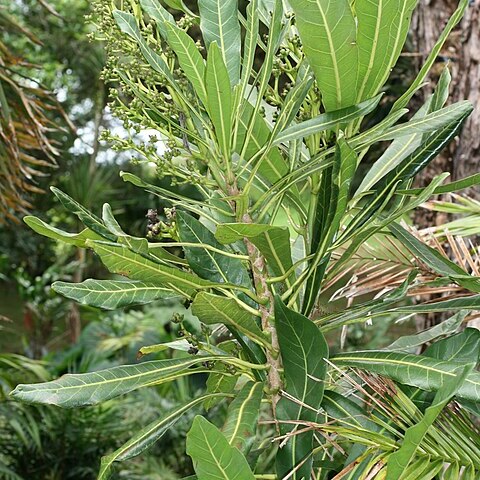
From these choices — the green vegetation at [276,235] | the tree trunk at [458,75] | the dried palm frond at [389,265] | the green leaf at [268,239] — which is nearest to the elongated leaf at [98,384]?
the green vegetation at [276,235]

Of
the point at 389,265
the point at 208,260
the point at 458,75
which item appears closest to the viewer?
the point at 208,260

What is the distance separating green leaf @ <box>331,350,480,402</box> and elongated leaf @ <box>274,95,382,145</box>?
8.9 inches

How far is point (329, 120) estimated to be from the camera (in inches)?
25.0

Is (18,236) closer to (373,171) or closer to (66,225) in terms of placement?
(66,225)

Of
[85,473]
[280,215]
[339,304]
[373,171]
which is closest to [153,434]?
[373,171]

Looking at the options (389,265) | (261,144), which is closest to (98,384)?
(261,144)

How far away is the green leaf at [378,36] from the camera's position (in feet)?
1.93

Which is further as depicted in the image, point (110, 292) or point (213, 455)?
point (110, 292)

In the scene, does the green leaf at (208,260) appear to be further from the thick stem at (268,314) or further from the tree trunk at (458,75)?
the tree trunk at (458,75)

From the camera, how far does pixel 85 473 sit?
135 inches

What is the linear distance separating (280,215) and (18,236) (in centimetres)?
578

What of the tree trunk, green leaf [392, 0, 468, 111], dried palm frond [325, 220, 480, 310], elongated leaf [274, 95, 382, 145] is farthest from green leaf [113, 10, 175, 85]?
the tree trunk

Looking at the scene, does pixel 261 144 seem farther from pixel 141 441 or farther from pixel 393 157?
pixel 141 441

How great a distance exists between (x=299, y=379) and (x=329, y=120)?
0.24 m
